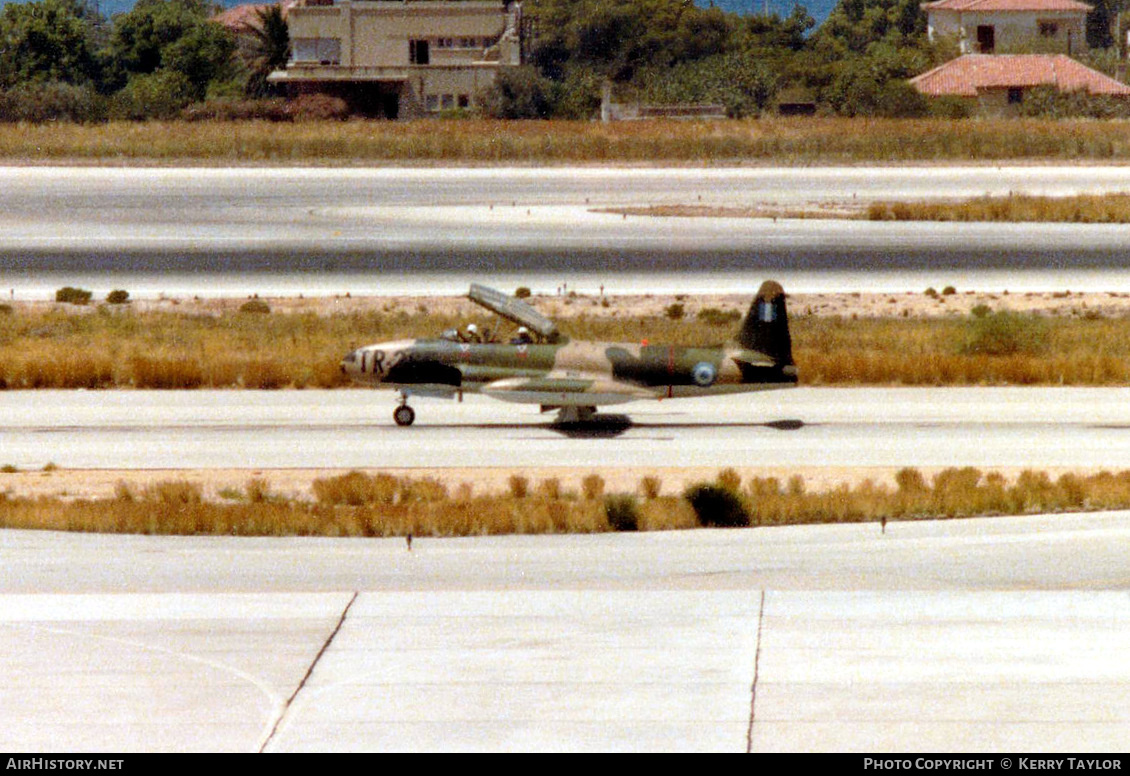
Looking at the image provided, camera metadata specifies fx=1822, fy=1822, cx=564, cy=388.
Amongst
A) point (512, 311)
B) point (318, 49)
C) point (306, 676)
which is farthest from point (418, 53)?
point (306, 676)

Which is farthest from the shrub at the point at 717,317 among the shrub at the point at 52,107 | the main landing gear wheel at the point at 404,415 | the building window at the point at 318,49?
the building window at the point at 318,49

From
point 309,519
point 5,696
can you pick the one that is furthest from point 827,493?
A: point 5,696

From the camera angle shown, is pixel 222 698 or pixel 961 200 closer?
pixel 222 698

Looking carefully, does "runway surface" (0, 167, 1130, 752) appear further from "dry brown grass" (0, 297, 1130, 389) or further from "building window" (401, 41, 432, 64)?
"building window" (401, 41, 432, 64)

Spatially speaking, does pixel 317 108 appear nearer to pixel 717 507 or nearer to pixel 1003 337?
pixel 1003 337

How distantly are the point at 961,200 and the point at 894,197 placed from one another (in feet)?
16.0

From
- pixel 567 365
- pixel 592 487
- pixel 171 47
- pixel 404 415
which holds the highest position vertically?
pixel 171 47

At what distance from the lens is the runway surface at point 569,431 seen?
3666 cm

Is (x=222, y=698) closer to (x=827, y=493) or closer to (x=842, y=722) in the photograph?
(x=842, y=722)

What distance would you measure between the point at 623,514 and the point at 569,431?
1019 cm

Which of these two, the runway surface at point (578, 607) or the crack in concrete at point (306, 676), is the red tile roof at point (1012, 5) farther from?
the crack in concrete at point (306, 676)

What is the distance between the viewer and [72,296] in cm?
6400

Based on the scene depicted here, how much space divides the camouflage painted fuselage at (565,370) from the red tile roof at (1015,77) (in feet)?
381

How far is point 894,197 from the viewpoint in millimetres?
104000
